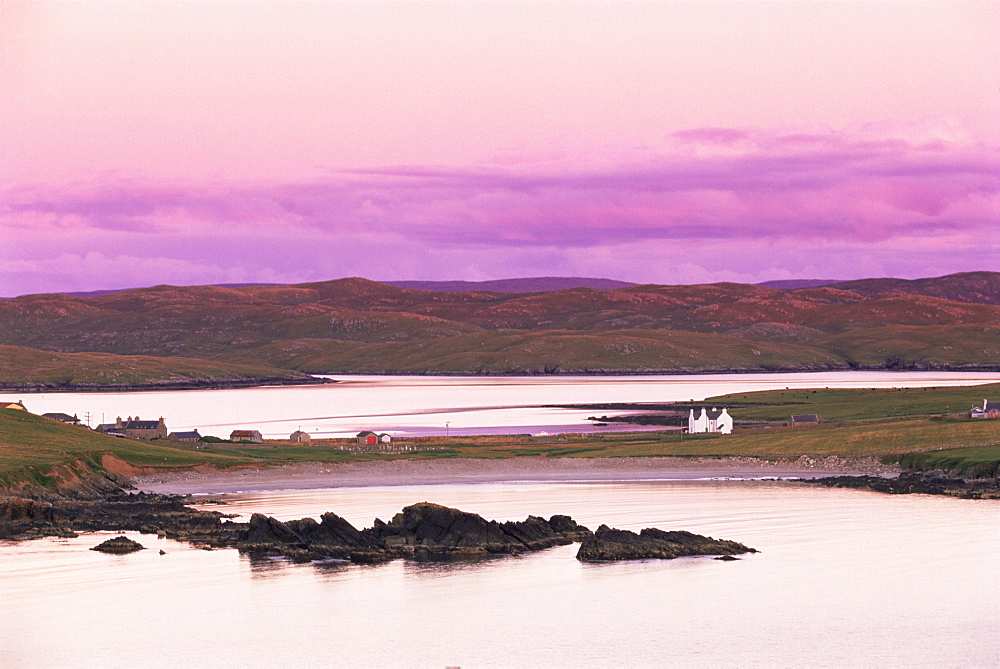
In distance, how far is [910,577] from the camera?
177ft

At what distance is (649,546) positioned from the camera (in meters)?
59.3

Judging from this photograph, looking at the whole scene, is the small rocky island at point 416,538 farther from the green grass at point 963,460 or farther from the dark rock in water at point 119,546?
the green grass at point 963,460

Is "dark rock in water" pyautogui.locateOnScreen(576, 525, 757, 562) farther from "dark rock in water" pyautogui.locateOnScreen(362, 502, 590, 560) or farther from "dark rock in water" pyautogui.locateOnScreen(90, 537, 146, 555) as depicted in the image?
"dark rock in water" pyautogui.locateOnScreen(90, 537, 146, 555)

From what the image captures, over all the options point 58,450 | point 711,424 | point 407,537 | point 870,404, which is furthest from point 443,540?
point 870,404

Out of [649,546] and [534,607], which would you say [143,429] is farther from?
[534,607]

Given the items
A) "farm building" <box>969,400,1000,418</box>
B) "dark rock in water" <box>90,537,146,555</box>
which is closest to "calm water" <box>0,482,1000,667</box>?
"dark rock in water" <box>90,537,146,555</box>

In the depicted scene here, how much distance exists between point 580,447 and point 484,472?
18591mm

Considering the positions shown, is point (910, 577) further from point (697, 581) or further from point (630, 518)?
point (630, 518)

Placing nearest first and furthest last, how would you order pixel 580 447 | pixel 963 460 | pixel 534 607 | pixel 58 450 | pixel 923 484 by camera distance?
pixel 534 607 < pixel 923 484 < pixel 58 450 < pixel 963 460 < pixel 580 447

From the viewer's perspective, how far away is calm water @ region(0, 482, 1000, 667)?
133 feet

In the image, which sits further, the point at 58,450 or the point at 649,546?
the point at 58,450

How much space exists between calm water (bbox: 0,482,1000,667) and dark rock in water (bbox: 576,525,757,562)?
121 cm

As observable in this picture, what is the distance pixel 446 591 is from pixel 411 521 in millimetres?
12965

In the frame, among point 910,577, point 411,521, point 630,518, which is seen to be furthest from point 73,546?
point 910,577
